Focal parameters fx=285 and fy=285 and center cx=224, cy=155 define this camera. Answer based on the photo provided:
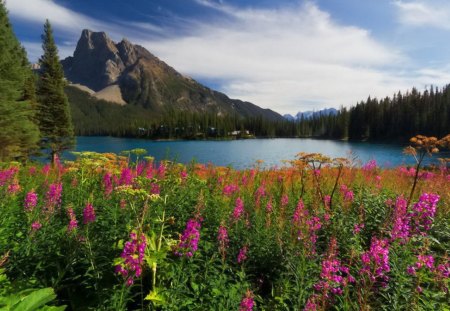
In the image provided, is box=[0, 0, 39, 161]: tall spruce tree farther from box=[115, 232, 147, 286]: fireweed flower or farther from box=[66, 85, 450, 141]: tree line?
box=[66, 85, 450, 141]: tree line

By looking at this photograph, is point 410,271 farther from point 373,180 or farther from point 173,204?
point 373,180

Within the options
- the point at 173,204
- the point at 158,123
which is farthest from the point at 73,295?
the point at 158,123

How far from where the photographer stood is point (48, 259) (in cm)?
383

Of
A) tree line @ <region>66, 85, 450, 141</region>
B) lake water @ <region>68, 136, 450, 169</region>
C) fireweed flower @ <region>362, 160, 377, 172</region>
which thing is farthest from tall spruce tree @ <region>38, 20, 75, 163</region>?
tree line @ <region>66, 85, 450, 141</region>

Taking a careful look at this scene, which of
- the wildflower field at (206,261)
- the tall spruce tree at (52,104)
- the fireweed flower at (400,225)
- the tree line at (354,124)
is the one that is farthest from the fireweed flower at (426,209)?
the tree line at (354,124)

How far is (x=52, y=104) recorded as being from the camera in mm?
29125

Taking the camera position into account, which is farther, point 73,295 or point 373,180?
point 373,180

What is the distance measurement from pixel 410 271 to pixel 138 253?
3000 mm

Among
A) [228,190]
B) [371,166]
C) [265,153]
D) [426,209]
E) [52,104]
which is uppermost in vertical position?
[52,104]

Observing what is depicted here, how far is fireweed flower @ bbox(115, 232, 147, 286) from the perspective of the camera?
8.77ft

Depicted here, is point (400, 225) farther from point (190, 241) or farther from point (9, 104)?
point (9, 104)

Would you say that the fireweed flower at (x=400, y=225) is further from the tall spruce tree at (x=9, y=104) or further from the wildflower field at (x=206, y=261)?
the tall spruce tree at (x=9, y=104)

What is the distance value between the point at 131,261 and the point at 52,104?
31.9 metres

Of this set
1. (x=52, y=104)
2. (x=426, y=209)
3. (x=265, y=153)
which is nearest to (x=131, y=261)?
(x=426, y=209)
